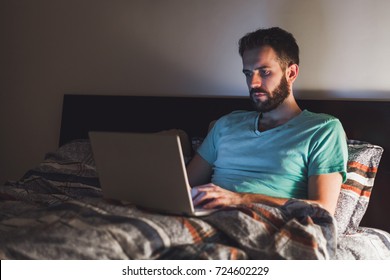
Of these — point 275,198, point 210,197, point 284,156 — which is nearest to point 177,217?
point 210,197

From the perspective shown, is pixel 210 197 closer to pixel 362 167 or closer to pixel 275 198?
pixel 275 198

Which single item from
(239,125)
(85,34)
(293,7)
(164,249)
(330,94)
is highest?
(293,7)

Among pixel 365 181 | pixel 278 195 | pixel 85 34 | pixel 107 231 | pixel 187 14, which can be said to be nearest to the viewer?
pixel 107 231

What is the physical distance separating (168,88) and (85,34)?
52 centimetres

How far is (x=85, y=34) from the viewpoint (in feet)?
6.73

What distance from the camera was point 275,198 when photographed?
3.67 ft

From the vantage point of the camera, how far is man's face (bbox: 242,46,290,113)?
1.38m

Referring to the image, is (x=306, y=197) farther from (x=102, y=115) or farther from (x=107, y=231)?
(x=102, y=115)

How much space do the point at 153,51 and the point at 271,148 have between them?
2.82 ft

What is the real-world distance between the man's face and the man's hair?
2 centimetres

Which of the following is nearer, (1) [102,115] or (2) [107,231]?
(2) [107,231]

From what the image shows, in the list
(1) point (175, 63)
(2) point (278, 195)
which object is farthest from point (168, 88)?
(2) point (278, 195)

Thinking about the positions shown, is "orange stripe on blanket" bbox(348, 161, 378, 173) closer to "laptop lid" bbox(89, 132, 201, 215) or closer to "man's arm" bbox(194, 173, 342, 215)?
"man's arm" bbox(194, 173, 342, 215)

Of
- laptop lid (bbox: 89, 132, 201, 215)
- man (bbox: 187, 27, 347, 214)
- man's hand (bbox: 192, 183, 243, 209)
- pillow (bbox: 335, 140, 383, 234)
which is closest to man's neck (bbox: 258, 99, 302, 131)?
man (bbox: 187, 27, 347, 214)
